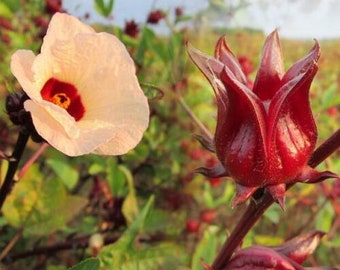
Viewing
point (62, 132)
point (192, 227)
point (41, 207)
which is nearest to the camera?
point (62, 132)

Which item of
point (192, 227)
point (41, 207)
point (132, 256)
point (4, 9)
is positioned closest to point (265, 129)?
point (132, 256)

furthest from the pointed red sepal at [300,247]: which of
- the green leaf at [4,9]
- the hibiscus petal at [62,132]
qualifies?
the green leaf at [4,9]

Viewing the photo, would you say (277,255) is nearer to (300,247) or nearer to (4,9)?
(300,247)

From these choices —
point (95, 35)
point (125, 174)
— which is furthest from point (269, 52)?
point (125, 174)

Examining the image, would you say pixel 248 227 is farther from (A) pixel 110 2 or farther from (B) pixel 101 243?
(A) pixel 110 2

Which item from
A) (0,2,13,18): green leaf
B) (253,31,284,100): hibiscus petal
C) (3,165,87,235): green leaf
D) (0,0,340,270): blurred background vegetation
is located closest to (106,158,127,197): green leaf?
(0,0,340,270): blurred background vegetation

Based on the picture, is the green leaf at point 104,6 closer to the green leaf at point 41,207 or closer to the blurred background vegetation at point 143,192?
the blurred background vegetation at point 143,192
